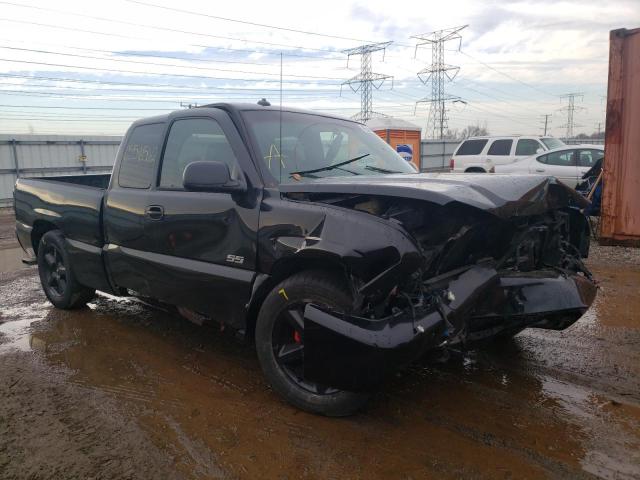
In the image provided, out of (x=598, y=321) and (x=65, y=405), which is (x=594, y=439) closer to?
(x=598, y=321)

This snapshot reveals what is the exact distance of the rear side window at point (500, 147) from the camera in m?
15.8

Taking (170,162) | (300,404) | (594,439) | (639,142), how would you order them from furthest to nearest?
1. (639,142)
2. (170,162)
3. (300,404)
4. (594,439)

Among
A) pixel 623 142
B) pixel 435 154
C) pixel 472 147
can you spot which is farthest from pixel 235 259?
pixel 435 154

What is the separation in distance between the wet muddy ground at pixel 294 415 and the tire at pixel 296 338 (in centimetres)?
12

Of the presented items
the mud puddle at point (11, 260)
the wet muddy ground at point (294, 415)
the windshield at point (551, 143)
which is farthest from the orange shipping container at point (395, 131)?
the wet muddy ground at point (294, 415)

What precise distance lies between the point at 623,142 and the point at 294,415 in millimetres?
6881

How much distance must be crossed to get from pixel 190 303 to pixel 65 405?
1047 millimetres

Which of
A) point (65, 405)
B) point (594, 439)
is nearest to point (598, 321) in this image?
point (594, 439)

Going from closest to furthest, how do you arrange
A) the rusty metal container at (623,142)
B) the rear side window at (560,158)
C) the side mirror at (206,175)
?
the side mirror at (206,175) < the rusty metal container at (623,142) < the rear side window at (560,158)

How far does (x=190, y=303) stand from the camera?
3861 millimetres

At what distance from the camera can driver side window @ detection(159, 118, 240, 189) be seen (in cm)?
379

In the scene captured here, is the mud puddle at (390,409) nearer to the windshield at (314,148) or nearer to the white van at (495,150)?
the windshield at (314,148)

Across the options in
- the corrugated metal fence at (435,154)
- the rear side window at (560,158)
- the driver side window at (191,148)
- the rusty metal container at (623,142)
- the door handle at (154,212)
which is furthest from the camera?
the corrugated metal fence at (435,154)

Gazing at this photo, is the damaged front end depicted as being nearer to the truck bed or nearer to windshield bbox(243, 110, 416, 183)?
windshield bbox(243, 110, 416, 183)
